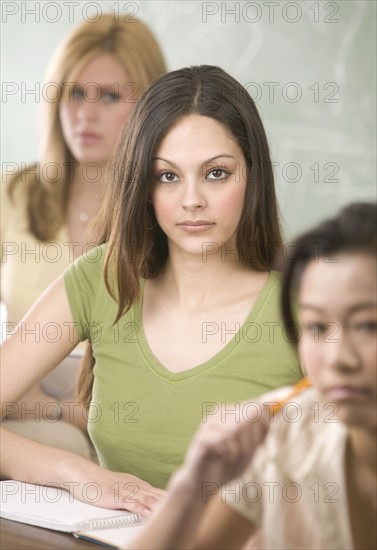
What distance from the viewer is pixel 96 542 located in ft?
4.34

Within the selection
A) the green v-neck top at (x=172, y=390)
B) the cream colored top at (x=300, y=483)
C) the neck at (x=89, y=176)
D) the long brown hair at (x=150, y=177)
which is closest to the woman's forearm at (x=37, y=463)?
the green v-neck top at (x=172, y=390)

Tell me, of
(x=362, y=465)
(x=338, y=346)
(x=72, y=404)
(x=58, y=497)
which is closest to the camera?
(x=338, y=346)

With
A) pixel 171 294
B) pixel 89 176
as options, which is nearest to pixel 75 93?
pixel 89 176

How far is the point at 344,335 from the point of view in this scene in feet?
2.90

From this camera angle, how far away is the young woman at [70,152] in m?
3.12

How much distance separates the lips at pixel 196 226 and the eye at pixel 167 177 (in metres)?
0.08

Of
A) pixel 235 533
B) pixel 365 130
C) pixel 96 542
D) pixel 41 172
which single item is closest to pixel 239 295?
pixel 96 542

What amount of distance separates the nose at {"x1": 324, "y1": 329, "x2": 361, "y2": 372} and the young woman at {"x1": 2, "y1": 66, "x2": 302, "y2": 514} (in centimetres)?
74

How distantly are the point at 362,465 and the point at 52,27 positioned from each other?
383cm

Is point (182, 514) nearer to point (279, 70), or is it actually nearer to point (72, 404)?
point (72, 404)

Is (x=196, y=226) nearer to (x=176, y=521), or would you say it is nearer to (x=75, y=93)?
(x=176, y=521)

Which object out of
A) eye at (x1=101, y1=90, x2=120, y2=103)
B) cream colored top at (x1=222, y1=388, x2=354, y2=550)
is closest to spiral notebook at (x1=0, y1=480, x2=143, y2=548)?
cream colored top at (x1=222, y1=388, x2=354, y2=550)

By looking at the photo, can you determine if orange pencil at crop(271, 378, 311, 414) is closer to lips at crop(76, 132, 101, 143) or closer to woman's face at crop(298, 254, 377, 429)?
woman's face at crop(298, 254, 377, 429)

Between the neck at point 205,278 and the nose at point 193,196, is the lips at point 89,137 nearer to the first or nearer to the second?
the neck at point 205,278
